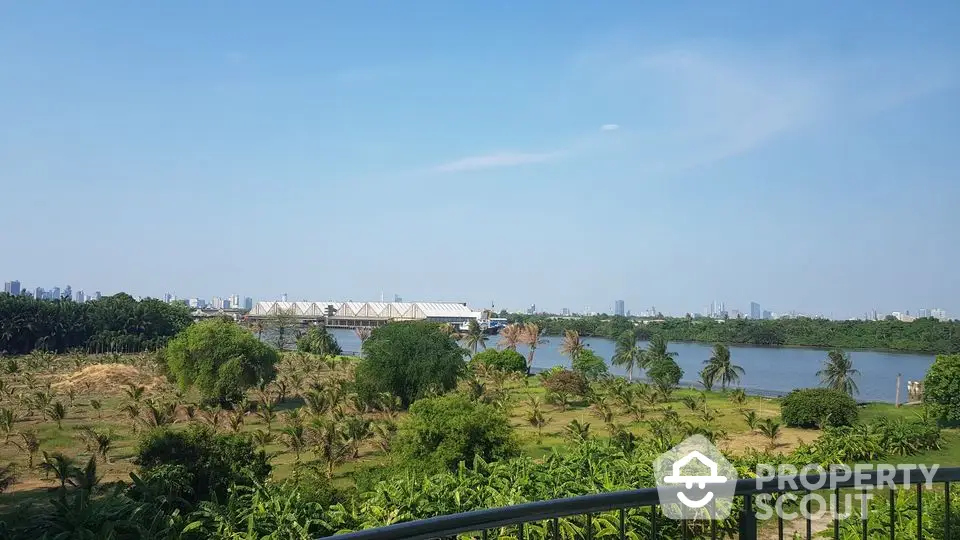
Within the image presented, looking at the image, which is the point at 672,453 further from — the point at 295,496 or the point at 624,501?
the point at 624,501

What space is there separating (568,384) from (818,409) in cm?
1433

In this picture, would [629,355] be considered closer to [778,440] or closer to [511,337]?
[511,337]

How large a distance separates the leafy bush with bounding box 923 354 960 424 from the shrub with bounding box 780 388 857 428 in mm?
3074

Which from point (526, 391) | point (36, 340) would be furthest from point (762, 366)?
point (36, 340)

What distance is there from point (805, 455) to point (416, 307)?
122019 millimetres

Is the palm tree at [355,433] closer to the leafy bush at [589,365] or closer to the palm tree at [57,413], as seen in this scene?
the palm tree at [57,413]

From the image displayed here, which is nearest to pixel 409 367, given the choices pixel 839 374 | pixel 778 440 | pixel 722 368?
pixel 778 440

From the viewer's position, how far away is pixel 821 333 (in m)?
96.4

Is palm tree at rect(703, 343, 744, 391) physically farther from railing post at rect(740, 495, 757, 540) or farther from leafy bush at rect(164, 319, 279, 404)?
railing post at rect(740, 495, 757, 540)

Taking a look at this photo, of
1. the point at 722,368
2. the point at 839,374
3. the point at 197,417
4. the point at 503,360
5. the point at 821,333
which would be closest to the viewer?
the point at 197,417

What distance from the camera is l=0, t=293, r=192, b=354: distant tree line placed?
67.4 metres

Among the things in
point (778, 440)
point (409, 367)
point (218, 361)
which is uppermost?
point (218, 361)

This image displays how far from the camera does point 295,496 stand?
13656 mm

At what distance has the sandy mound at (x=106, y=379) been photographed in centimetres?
4115
